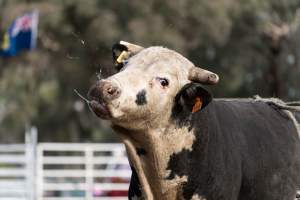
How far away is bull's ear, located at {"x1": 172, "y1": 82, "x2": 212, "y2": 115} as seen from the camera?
5492 millimetres

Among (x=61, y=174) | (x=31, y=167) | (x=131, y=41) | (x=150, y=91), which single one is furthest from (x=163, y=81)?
(x=131, y=41)

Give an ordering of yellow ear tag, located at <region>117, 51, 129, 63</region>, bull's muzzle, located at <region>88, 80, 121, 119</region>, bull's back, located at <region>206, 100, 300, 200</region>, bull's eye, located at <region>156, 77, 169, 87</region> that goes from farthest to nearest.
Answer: bull's back, located at <region>206, 100, 300, 200</region>, yellow ear tag, located at <region>117, 51, 129, 63</region>, bull's eye, located at <region>156, 77, 169, 87</region>, bull's muzzle, located at <region>88, 80, 121, 119</region>

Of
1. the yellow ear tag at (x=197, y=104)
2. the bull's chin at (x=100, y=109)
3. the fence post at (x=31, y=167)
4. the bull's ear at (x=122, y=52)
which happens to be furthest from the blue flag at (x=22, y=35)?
the bull's chin at (x=100, y=109)

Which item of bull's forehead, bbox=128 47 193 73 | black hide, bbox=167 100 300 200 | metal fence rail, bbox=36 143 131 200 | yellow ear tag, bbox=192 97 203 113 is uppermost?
bull's forehead, bbox=128 47 193 73

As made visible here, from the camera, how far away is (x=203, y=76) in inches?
219

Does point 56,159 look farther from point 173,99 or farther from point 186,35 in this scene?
point 186,35

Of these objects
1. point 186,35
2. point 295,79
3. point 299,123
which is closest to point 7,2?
point 186,35

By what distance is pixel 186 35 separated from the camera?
1298 inches

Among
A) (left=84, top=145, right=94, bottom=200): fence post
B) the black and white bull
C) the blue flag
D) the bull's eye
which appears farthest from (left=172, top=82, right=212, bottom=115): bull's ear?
the blue flag

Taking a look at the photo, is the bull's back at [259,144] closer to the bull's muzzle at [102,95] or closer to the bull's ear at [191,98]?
the bull's ear at [191,98]

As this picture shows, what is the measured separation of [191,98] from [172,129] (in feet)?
0.78

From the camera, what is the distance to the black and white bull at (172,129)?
17.5ft

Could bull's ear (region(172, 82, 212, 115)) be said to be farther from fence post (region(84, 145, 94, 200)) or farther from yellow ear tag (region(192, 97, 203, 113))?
fence post (region(84, 145, 94, 200))

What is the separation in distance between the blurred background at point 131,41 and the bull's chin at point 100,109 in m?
23.4
